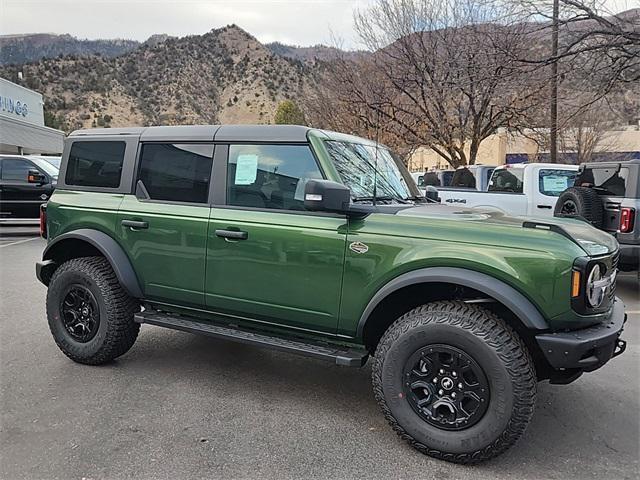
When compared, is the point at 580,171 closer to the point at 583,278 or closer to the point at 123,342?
the point at 583,278

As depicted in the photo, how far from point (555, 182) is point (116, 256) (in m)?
8.56

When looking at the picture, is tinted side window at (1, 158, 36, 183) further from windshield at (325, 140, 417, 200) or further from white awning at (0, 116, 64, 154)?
white awning at (0, 116, 64, 154)

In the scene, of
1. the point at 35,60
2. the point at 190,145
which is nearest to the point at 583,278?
the point at 190,145

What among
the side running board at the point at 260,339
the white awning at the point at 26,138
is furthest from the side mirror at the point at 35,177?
the white awning at the point at 26,138

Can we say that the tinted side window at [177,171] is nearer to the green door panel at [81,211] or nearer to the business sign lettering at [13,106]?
the green door panel at [81,211]

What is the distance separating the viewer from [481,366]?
2.95 meters

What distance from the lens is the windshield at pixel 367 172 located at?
3.71 metres

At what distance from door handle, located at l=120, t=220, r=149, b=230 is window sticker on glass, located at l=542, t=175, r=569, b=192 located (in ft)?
26.9

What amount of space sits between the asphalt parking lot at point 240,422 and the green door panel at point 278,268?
691mm

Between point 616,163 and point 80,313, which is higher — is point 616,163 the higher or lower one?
the higher one

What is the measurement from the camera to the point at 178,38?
75.6 metres

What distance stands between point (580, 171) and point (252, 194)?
6548 millimetres

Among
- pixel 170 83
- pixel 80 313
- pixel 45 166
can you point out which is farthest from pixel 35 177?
pixel 170 83

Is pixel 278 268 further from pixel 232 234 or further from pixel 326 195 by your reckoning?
pixel 326 195
